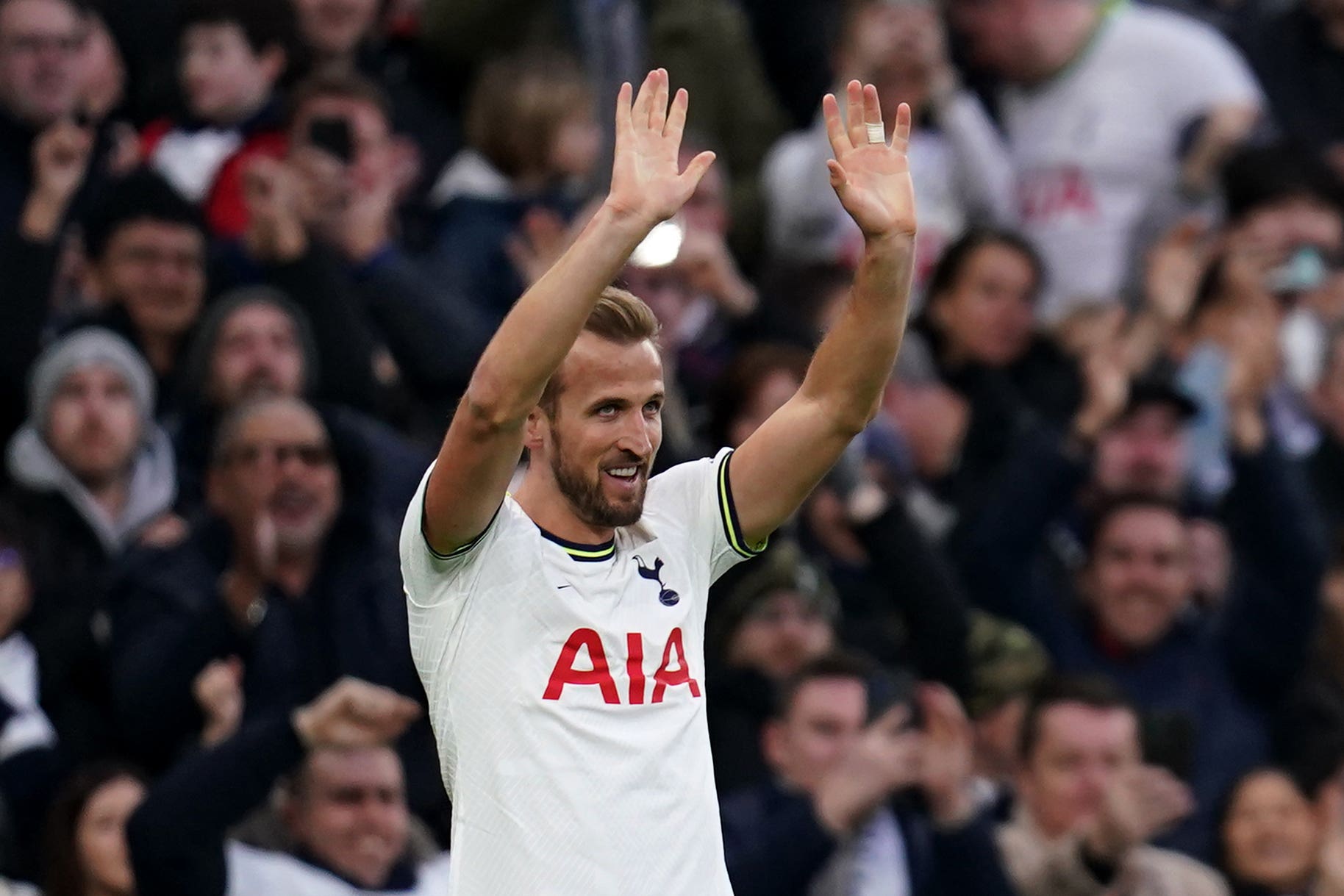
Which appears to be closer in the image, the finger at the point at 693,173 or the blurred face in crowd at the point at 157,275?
the finger at the point at 693,173

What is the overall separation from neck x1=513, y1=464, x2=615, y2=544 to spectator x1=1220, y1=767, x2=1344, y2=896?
4.06 m

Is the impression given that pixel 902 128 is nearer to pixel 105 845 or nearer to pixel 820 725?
pixel 820 725

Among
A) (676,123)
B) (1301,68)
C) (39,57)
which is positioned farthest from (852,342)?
(1301,68)

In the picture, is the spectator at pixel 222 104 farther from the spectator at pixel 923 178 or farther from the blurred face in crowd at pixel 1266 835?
the blurred face in crowd at pixel 1266 835

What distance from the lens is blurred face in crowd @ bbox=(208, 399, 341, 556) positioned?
755 centimetres

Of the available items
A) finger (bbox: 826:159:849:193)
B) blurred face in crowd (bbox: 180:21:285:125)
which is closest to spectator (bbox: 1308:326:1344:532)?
blurred face in crowd (bbox: 180:21:285:125)

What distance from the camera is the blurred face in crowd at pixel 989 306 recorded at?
9.61 meters

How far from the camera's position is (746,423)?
27.5 ft

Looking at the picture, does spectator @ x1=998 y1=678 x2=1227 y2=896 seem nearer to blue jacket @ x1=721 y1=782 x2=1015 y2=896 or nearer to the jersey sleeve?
blue jacket @ x1=721 y1=782 x2=1015 y2=896

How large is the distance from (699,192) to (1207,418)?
2051mm

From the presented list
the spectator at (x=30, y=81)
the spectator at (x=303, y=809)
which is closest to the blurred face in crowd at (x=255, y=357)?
Result: the spectator at (x=30, y=81)

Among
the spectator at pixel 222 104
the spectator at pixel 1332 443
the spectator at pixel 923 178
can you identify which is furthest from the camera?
the spectator at pixel 923 178

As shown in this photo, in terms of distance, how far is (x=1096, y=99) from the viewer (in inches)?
410

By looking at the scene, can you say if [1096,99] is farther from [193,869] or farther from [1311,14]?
[193,869]
